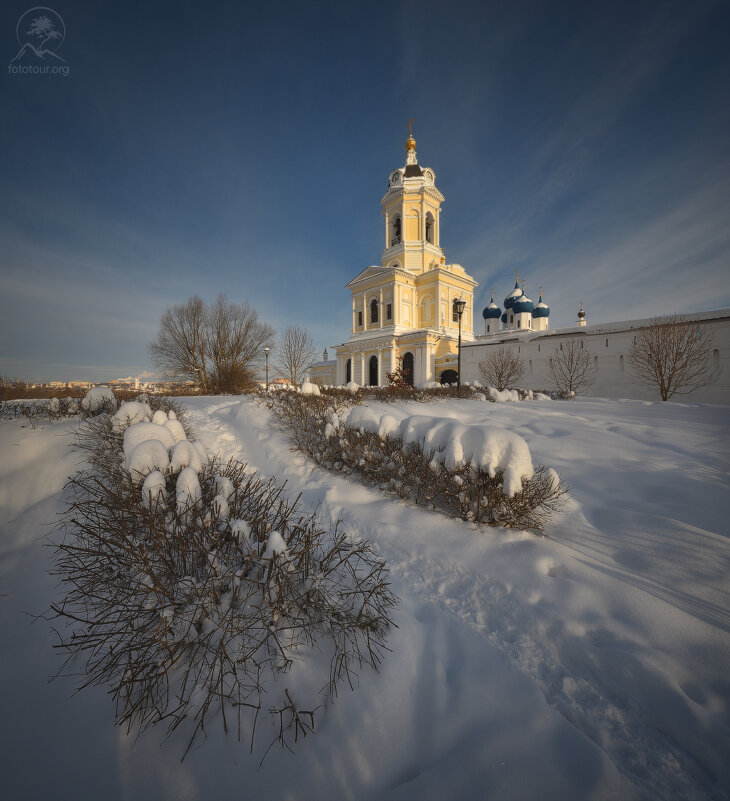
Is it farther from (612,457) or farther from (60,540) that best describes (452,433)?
(60,540)

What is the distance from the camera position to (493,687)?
158 centimetres

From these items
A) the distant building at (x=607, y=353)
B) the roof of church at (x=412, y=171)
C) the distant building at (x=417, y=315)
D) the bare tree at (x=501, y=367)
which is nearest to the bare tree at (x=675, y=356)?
the distant building at (x=607, y=353)

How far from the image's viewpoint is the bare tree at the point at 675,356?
13188 mm

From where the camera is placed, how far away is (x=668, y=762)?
1.31m

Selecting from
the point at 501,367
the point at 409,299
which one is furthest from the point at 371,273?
the point at 501,367

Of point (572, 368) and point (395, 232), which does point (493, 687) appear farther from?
point (395, 232)

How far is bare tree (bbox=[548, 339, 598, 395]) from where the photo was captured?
18.6 m

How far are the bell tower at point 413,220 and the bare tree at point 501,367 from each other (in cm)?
1227

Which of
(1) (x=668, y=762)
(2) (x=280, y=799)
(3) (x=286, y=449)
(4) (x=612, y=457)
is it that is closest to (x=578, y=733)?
(1) (x=668, y=762)

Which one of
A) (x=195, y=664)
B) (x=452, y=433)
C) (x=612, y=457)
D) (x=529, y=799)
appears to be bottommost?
(x=529, y=799)

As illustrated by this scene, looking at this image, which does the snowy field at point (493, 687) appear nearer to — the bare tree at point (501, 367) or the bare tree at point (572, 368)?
the bare tree at point (501, 367)

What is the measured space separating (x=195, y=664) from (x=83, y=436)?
18.9 feet

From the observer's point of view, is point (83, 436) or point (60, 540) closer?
point (60, 540)

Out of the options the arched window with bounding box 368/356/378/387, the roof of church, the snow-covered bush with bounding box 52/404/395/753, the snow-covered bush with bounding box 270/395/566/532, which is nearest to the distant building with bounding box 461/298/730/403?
the arched window with bounding box 368/356/378/387
